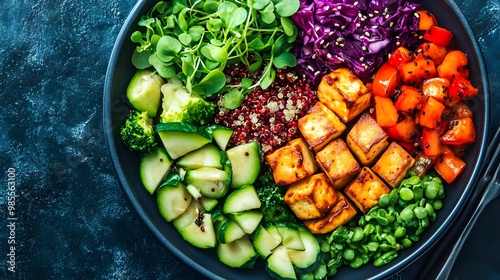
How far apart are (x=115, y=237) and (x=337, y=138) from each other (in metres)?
1.65

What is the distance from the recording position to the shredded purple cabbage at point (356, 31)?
3.55 metres

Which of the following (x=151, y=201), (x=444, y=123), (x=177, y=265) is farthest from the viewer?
(x=177, y=265)

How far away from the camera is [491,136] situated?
3.69 m

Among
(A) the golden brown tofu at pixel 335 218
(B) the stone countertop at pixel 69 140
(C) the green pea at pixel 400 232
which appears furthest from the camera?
(B) the stone countertop at pixel 69 140

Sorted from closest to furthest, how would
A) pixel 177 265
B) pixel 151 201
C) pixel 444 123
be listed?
pixel 444 123 → pixel 151 201 → pixel 177 265

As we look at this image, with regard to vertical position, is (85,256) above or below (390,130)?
below

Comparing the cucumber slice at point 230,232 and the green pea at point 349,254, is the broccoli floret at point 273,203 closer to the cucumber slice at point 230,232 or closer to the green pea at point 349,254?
the cucumber slice at point 230,232

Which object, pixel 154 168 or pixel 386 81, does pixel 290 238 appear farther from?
pixel 386 81

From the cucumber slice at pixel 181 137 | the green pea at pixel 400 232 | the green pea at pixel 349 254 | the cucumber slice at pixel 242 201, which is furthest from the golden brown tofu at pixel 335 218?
the cucumber slice at pixel 181 137

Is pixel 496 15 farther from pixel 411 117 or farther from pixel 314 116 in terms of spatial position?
pixel 314 116

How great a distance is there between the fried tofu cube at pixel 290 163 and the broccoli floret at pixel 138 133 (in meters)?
0.74

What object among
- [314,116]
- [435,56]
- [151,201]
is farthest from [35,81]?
[435,56]

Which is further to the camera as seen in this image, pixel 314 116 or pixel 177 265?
pixel 177 265

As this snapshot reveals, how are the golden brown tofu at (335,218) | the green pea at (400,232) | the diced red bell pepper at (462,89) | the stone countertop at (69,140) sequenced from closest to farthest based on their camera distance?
the diced red bell pepper at (462,89) → the green pea at (400,232) → the golden brown tofu at (335,218) → the stone countertop at (69,140)
